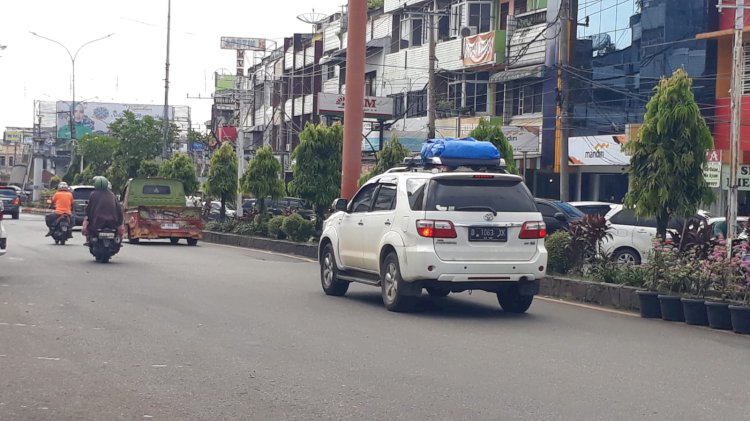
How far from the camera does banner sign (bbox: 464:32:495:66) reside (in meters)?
42.7

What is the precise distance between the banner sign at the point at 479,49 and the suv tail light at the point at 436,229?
1200 inches

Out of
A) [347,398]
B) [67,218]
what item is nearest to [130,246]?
[67,218]

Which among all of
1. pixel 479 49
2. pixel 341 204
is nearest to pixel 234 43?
pixel 479 49

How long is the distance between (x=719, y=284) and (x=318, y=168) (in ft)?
58.4

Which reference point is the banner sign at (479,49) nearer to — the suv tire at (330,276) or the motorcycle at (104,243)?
the motorcycle at (104,243)

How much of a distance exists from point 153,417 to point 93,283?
9.89 meters

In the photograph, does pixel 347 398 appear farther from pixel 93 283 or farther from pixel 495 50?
pixel 495 50

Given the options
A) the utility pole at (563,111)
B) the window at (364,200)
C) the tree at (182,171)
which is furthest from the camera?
the tree at (182,171)

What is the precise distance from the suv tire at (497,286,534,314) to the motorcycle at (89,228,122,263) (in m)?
9.95

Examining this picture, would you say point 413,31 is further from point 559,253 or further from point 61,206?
point 559,253

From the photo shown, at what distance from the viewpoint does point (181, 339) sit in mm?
10586

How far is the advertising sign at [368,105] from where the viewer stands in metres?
43.9

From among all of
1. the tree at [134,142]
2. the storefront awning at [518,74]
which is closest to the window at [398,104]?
the storefront awning at [518,74]

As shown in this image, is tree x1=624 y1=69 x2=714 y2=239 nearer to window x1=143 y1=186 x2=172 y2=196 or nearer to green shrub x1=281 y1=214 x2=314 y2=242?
green shrub x1=281 y1=214 x2=314 y2=242
